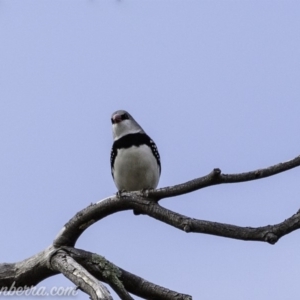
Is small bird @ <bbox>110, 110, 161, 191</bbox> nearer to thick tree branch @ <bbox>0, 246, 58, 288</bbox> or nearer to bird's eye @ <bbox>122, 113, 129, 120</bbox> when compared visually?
bird's eye @ <bbox>122, 113, 129, 120</bbox>

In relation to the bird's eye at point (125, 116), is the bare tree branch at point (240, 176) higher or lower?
lower

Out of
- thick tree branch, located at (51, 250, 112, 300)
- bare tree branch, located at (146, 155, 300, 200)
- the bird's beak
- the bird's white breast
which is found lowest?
thick tree branch, located at (51, 250, 112, 300)

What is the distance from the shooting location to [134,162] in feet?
25.0

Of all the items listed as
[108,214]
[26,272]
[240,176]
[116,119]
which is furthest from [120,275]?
[116,119]

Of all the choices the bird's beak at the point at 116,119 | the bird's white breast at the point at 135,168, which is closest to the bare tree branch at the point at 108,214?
the bird's white breast at the point at 135,168

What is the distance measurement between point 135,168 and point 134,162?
0.07 meters

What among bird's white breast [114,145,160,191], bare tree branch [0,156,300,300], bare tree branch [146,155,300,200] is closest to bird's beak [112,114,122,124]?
bird's white breast [114,145,160,191]

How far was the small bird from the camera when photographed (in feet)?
25.0

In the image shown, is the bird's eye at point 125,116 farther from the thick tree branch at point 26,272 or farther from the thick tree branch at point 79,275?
the thick tree branch at point 79,275

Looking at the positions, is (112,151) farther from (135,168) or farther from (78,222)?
(78,222)

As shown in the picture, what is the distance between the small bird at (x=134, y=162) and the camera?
7625 mm

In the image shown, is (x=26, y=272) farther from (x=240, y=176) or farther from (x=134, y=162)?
(x=134, y=162)

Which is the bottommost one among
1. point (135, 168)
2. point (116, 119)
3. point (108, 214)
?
point (108, 214)

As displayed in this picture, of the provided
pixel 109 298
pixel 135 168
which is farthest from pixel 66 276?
pixel 135 168
